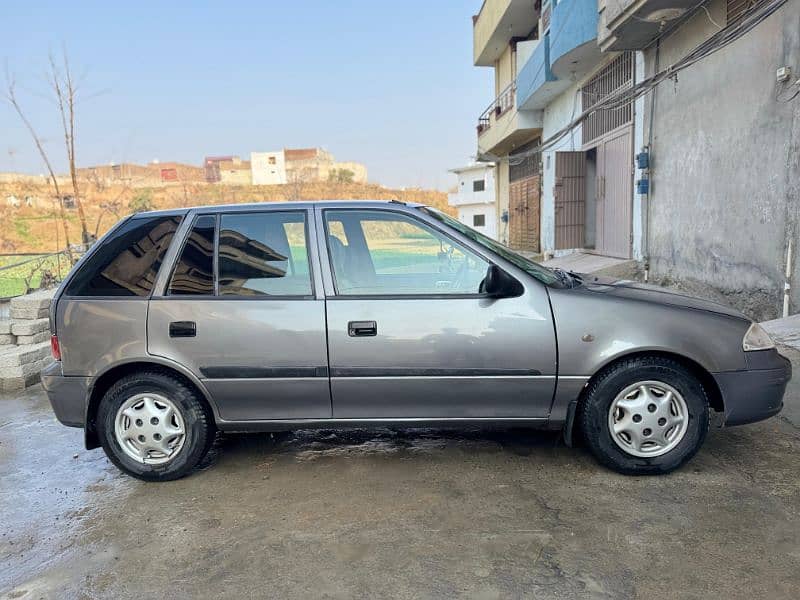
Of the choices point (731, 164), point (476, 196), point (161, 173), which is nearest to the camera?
point (731, 164)

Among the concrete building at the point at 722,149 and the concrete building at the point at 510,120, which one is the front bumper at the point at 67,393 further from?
the concrete building at the point at 510,120

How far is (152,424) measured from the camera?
356 cm

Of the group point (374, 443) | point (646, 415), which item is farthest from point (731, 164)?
point (374, 443)

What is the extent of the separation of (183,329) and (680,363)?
2.97 metres

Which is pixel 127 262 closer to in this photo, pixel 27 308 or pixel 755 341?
pixel 755 341

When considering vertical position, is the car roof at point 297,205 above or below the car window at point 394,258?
above

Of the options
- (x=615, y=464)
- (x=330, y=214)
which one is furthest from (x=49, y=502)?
(x=615, y=464)

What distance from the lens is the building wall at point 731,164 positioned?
21.2ft

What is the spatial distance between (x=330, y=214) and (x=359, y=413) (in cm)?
127

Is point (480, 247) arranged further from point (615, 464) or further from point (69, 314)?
point (69, 314)

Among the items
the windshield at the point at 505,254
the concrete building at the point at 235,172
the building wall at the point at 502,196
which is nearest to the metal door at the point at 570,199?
the building wall at the point at 502,196

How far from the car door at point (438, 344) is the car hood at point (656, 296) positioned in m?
0.51

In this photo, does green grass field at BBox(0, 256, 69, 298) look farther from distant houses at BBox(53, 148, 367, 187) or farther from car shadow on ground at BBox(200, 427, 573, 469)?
distant houses at BBox(53, 148, 367, 187)

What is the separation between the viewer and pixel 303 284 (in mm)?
3502
